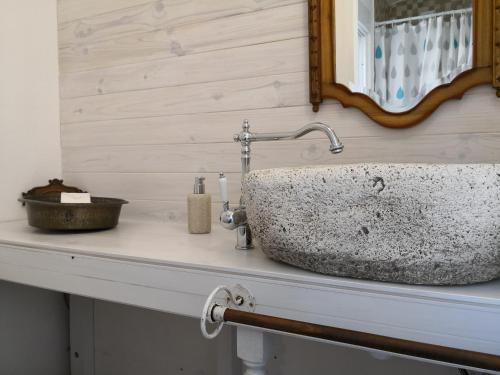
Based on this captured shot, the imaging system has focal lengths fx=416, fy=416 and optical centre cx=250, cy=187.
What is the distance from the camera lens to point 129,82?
145 cm

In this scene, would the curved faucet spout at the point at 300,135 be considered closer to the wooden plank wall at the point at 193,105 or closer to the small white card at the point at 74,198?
the wooden plank wall at the point at 193,105

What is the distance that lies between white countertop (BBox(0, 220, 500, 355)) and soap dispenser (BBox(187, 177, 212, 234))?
32 mm

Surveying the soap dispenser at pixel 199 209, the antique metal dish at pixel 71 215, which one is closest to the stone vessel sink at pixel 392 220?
the soap dispenser at pixel 199 209

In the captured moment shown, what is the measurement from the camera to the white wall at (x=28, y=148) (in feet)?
4.67

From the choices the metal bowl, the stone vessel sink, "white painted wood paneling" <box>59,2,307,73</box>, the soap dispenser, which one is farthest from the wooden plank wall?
the stone vessel sink

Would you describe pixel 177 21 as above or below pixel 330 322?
above

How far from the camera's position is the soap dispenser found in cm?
113

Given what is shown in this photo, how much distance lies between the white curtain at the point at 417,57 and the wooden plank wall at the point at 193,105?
70 mm

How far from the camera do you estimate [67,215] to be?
1.14 metres

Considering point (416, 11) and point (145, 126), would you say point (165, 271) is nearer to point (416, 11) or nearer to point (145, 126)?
point (145, 126)

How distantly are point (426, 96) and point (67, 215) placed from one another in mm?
983

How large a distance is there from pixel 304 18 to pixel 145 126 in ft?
2.07

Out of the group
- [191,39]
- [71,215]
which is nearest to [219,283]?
[71,215]

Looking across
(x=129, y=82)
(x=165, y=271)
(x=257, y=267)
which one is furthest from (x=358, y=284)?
(x=129, y=82)
